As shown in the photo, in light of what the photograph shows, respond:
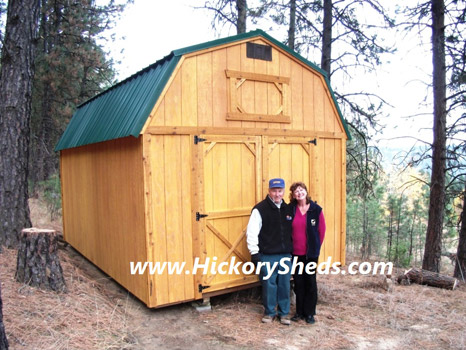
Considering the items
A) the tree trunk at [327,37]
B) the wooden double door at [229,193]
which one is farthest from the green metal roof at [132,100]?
the tree trunk at [327,37]

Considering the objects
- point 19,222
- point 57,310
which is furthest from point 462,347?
point 19,222

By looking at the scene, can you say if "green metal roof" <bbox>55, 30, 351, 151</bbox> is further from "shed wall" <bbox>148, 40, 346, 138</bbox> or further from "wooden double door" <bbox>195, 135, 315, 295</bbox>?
"wooden double door" <bbox>195, 135, 315, 295</bbox>

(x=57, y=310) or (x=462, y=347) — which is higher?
(x=57, y=310)

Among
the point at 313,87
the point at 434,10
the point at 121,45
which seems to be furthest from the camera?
the point at 121,45

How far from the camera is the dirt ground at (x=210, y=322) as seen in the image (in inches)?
158

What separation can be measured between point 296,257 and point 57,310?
9.51 ft

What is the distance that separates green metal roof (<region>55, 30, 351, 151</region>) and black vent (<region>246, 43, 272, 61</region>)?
0.13m

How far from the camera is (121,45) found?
16578 millimetres

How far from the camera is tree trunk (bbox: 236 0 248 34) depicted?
38.6ft

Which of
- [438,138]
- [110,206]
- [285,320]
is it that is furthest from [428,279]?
[110,206]

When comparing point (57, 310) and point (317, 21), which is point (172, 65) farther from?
point (317, 21)

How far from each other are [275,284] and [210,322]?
959 millimetres

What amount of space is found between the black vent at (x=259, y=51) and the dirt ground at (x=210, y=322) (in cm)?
353

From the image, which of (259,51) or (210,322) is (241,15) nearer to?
(259,51)
